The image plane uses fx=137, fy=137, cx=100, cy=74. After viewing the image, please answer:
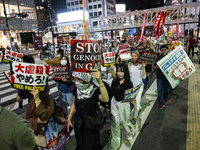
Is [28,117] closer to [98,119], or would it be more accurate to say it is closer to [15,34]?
[98,119]

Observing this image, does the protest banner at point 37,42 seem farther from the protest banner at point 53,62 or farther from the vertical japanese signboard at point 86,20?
the vertical japanese signboard at point 86,20

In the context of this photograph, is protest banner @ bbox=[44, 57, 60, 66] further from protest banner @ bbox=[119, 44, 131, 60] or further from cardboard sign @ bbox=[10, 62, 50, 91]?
protest banner @ bbox=[119, 44, 131, 60]

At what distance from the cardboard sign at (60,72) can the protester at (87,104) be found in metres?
1.55

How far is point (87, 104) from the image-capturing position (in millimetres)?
2238

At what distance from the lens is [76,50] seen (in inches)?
88.3

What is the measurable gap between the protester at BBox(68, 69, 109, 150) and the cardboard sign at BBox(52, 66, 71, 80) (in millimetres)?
1551

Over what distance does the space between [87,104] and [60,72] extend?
6.21ft

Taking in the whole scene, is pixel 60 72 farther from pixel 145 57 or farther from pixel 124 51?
pixel 124 51

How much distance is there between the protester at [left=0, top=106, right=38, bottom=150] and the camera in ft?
3.64

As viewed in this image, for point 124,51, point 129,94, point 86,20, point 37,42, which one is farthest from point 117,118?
point 37,42

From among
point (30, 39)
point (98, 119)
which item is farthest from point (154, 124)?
point (30, 39)

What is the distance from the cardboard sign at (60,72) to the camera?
381 cm

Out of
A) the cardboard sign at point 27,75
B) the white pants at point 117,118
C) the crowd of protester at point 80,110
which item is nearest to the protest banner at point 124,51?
the crowd of protester at point 80,110

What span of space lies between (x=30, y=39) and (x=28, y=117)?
57.6 ft
